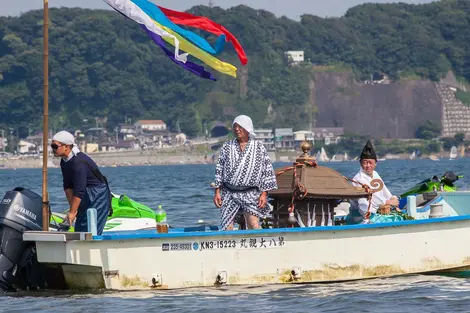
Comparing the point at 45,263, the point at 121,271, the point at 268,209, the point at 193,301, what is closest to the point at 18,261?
the point at 45,263

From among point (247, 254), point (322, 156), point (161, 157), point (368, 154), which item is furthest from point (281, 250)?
point (161, 157)

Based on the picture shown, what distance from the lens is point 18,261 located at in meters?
13.3

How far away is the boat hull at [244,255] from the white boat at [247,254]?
1 centimetres

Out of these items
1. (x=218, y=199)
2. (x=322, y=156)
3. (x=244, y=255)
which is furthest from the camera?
(x=322, y=156)

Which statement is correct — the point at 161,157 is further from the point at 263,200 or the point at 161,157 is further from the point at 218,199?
the point at 263,200

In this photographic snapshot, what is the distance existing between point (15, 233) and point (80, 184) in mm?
908

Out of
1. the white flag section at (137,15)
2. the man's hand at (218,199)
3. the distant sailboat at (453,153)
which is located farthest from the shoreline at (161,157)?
the man's hand at (218,199)

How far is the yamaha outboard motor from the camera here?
13227mm

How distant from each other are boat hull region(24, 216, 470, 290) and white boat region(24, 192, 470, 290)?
1cm

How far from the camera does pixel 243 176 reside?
13516 millimetres

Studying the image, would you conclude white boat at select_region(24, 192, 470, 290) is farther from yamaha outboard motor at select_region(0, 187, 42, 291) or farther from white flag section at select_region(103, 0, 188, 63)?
white flag section at select_region(103, 0, 188, 63)

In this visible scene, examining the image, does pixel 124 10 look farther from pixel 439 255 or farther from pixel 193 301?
pixel 439 255

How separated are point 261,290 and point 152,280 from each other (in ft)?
3.98

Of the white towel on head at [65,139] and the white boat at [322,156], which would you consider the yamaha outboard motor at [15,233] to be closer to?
the white towel on head at [65,139]
